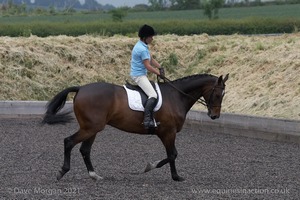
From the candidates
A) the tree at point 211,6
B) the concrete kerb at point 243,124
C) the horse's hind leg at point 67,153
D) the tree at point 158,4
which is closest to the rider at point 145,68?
the horse's hind leg at point 67,153

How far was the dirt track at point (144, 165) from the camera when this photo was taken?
34.1 ft

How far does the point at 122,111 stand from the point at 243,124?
584cm

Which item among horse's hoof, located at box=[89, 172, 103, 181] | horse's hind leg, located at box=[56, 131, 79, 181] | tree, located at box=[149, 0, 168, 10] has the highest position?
horse's hind leg, located at box=[56, 131, 79, 181]

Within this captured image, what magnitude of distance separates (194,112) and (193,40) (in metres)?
8.57

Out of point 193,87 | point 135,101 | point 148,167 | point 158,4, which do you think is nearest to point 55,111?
point 135,101

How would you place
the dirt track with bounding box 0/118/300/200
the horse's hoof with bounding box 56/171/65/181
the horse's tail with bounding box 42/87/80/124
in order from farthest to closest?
the horse's tail with bounding box 42/87/80/124, the horse's hoof with bounding box 56/171/65/181, the dirt track with bounding box 0/118/300/200

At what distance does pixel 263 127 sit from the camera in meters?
16.6

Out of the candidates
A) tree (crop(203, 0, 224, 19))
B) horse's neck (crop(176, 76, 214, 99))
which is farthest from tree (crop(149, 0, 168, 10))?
horse's neck (crop(176, 76, 214, 99))

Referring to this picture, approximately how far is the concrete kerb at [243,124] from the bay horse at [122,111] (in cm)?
226

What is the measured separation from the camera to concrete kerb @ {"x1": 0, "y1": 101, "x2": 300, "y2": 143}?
15.9 m

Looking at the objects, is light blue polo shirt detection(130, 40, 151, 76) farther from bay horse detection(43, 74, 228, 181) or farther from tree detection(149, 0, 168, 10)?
tree detection(149, 0, 168, 10)

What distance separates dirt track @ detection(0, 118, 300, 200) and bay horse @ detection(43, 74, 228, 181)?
0.43 metres

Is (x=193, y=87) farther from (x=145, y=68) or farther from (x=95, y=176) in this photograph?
(x=95, y=176)

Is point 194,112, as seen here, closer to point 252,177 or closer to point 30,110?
point 30,110
